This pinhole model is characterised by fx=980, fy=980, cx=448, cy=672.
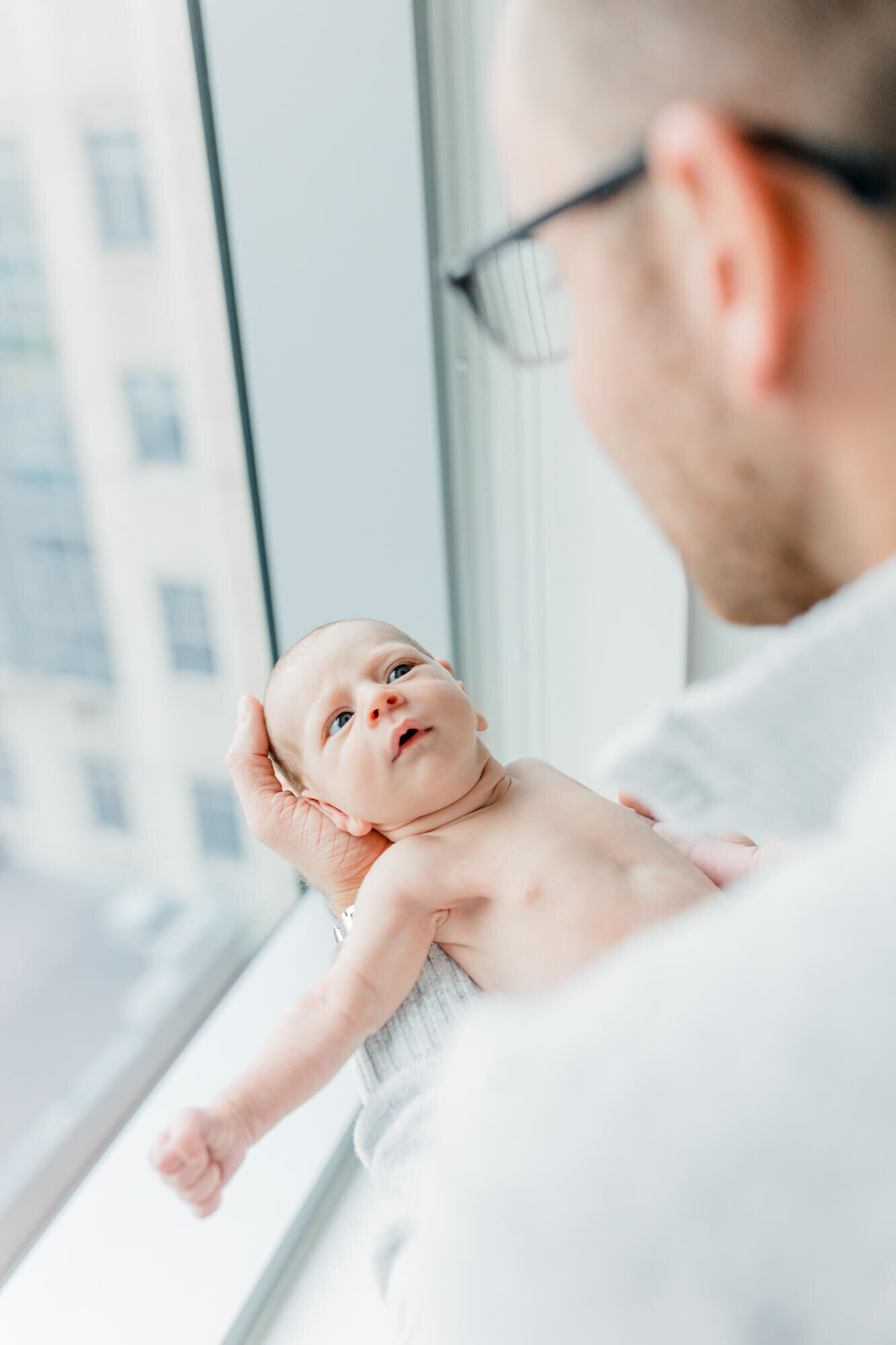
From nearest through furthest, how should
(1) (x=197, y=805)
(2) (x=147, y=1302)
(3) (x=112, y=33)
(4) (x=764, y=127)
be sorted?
(4) (x=764, y=127) → (2) (x=147, y=1302) → (3) (x=112, y=33) → (1) (x=197, y=805)

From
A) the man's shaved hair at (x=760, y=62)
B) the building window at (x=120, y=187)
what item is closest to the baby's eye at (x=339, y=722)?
the man's shaved hair at (x=760, y=62)

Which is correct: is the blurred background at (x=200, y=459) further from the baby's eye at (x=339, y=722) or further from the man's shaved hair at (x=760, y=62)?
the man's shaved hair at (x=760, y=62)

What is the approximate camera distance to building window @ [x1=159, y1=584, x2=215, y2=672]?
1295 millimetres

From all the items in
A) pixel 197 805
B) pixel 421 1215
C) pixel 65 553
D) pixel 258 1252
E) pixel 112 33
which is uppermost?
pixel 112 33

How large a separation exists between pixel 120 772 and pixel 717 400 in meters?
0.97

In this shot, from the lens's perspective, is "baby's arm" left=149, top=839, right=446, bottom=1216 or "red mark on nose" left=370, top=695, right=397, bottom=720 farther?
"red mark on nose" left=370, top=695, right=397, bottom=720

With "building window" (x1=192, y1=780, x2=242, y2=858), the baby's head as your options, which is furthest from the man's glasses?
"building window" (x1=192, y1=780, x2=242, y2=858)

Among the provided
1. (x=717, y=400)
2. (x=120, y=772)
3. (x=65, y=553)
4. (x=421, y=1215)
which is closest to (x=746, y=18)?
(x=717, y=400)

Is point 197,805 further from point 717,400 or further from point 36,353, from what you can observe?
point 717,400

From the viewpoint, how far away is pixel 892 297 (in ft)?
1.64

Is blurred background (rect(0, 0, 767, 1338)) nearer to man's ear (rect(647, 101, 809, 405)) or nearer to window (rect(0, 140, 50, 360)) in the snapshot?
window (rect(0, 140, 50, 360))

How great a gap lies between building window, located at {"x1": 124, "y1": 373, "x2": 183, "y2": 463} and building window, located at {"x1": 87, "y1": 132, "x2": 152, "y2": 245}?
16 centimetres

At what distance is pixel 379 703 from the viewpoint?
2.82 ft

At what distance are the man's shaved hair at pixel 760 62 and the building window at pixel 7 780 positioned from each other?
89 centimetres
